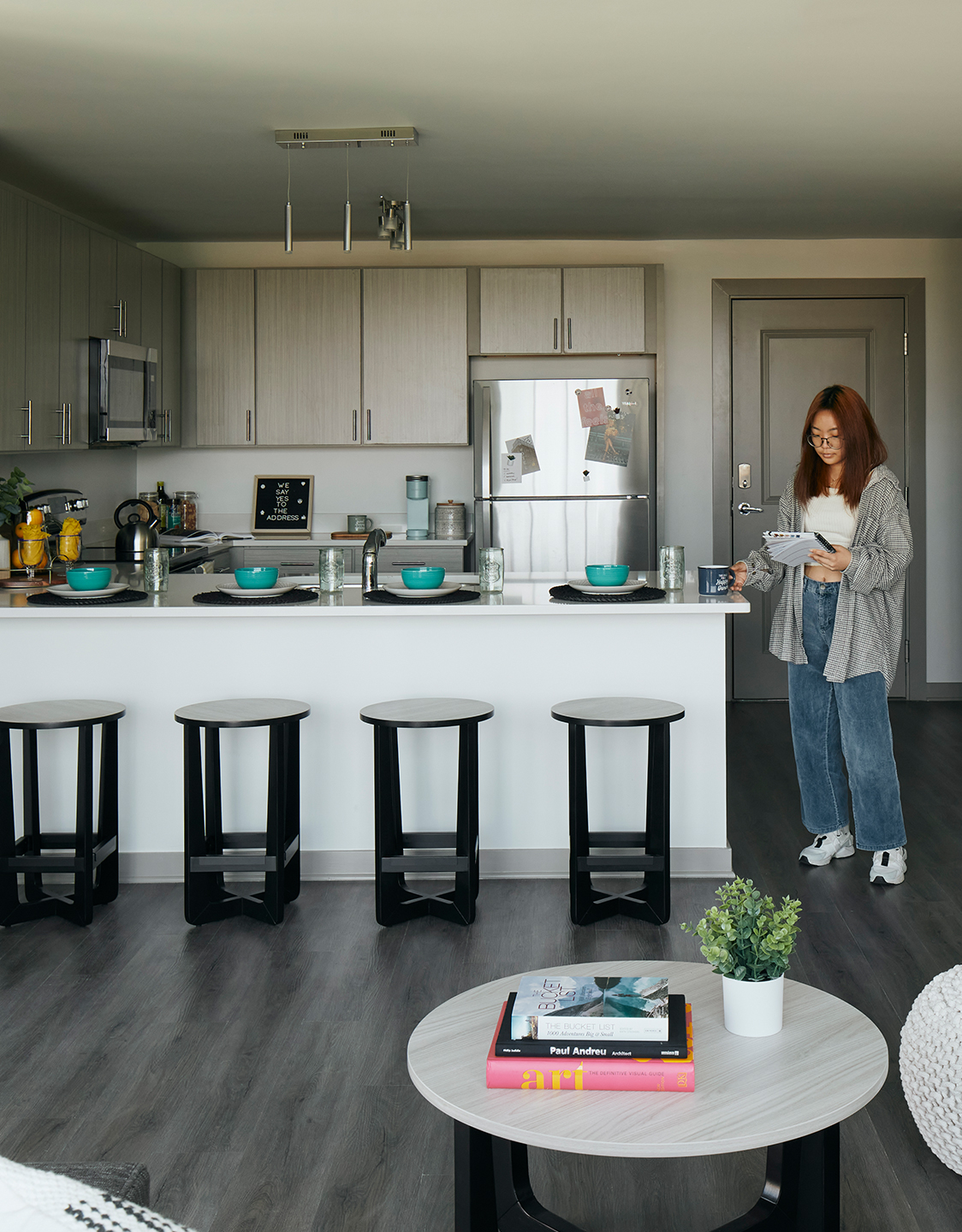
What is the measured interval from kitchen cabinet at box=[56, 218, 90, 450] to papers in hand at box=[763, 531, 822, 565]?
9.42 feet

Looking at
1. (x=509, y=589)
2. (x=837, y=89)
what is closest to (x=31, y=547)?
(x=509, y=589)

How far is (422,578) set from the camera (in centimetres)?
345

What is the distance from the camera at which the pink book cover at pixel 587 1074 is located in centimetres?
144

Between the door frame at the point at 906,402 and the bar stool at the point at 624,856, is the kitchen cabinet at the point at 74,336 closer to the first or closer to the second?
the bar stool at the point at 624,856

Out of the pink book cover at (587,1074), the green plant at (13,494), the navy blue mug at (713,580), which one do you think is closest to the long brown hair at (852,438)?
the navy blue mug at (713,580)

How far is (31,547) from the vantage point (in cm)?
402

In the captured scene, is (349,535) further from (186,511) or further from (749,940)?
(749,940)

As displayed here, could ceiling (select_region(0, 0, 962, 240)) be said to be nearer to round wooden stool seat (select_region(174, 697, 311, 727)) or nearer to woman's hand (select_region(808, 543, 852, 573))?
woman's hand (select_region(808, 543, 852, 573))

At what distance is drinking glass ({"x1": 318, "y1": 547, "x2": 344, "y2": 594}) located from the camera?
11.6 feet

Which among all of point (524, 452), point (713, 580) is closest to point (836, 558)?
point (713, 580)

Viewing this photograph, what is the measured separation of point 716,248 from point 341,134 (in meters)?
2.71

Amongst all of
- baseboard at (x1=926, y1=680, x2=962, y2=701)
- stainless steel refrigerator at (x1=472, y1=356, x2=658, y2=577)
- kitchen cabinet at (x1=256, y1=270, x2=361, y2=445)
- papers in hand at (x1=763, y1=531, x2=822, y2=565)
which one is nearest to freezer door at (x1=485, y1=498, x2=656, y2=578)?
stainless steel refrigerator at (x1=472, y1=356, x2=658, y2=577)

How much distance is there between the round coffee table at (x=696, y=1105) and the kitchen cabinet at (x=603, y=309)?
4254 millimetres

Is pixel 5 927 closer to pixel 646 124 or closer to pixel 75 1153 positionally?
pixel 75 1153
